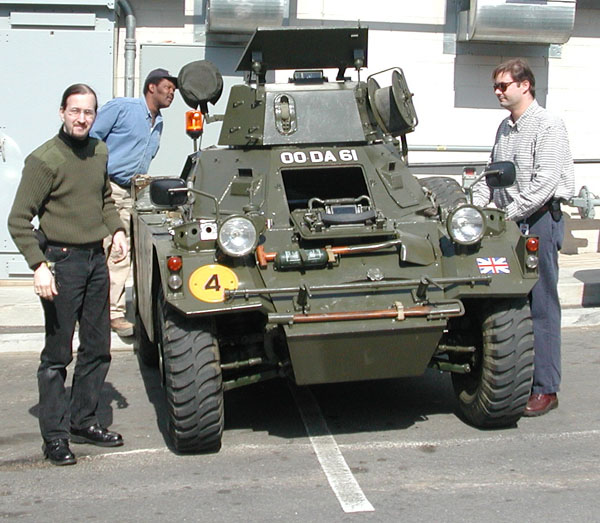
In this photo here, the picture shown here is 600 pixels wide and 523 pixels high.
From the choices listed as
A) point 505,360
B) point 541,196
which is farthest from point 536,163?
point 505,360

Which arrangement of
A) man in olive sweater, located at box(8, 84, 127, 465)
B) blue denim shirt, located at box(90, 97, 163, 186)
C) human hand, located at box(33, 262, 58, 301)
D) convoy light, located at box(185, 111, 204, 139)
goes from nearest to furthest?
human hand, located at box(33, 262, 58, 301), man in olive sweater, located at box(8, 84, 127, 465), convoy light, located at box(185, 111, 204, 139), blue denim shirt, located at box(90, 97, 163, 186)

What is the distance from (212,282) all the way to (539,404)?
2.28m

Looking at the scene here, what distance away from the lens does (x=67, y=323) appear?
17.9ft

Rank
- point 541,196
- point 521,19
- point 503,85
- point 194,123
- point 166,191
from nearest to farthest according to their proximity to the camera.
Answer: point 166,191
point 541,196
point 503,85
point 194,123
point 521,19

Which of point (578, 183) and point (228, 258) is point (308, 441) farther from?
point (578, 183)

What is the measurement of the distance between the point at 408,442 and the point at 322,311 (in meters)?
0.99

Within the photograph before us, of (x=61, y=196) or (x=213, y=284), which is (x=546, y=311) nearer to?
(x=213, y=284)

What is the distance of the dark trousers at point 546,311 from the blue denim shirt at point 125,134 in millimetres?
3564

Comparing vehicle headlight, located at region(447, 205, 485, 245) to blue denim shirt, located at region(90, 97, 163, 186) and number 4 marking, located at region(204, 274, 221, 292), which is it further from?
blue denim shirt, located at region(90, 97, 163, 186)

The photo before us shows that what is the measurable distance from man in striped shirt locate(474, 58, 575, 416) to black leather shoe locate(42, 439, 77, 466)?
9.02ft

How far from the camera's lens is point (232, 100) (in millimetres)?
7336

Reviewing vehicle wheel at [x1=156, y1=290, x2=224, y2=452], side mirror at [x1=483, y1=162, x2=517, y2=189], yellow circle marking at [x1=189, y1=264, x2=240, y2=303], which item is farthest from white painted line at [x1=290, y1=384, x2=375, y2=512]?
side mirror at [x1=483, y1=162, x2=517, y2=189]

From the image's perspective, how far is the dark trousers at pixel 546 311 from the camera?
629cm

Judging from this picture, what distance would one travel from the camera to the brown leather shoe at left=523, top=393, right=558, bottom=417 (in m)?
6.27
